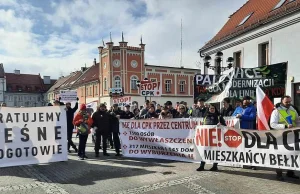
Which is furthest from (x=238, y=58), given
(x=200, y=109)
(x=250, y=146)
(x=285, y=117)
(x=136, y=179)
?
(x=136, y=179)

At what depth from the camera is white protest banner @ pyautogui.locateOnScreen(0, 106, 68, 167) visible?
782 centimetres

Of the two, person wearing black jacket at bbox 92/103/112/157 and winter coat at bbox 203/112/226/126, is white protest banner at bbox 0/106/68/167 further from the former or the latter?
winter coat at bbox 203/112/226/126

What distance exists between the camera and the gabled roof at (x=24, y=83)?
9142 centimetres

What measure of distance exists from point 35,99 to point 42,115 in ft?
302

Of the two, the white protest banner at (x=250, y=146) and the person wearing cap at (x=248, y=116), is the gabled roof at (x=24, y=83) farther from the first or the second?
the white protest banner at (x=250, y=146)

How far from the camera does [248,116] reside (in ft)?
27.3

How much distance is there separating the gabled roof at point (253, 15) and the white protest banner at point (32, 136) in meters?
12.8

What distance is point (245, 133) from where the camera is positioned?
23.4 feet

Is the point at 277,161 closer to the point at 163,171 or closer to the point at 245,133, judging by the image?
the point at 245,133

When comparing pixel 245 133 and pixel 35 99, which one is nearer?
pixel 245 133

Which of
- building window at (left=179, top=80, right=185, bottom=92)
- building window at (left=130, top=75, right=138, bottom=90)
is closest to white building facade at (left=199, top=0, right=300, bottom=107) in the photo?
building window at (left=130, top=75, right=138, bottom=90)

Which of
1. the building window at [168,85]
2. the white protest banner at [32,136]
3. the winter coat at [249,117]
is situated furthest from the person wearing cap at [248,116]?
the building window at [168,85]

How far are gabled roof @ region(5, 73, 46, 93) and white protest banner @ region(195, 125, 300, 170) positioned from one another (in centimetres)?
9254

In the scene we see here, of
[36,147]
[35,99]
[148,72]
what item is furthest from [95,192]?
[35,99]
